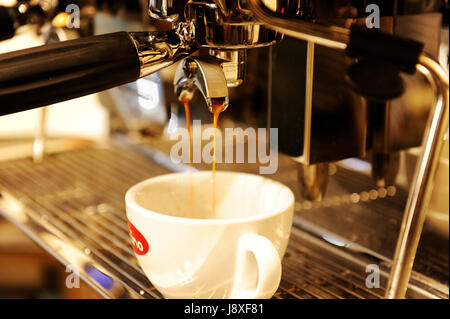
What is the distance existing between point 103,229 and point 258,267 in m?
0.23

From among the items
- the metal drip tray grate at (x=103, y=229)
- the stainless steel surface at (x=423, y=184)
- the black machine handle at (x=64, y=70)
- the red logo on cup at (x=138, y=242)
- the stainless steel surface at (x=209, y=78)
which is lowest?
the metal drip tray grate at (x=103, y=229)

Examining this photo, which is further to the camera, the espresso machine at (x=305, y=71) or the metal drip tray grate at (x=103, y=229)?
the metal drip tray grate at (x=103, y=229)

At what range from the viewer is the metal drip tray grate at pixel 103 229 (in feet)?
1.47

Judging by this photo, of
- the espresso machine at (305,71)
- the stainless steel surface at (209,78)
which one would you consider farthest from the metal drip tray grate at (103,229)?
the stainless steel surface at (209,78)

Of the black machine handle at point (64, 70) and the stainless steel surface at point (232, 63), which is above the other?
the black machine handle at point (64, 70)

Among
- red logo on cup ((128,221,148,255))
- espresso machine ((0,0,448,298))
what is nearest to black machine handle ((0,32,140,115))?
espresso machine ((0,0,448,298))

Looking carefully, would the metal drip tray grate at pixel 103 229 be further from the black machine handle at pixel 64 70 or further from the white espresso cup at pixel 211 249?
the black machine handle at pixel 64 70

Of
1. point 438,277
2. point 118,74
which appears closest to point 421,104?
point 438,277

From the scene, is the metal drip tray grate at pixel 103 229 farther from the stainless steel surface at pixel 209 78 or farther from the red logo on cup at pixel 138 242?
the stainless steel surface at pixel 209 78

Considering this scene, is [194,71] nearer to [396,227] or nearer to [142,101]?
[396,227]

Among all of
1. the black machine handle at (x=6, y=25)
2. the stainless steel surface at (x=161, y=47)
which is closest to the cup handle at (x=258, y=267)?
the stainless steel surface at (x=161, y=47)

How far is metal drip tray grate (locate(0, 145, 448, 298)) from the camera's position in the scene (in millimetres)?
449

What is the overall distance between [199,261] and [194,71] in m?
0.12

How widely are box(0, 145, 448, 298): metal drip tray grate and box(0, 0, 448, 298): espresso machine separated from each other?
0.02 metres
